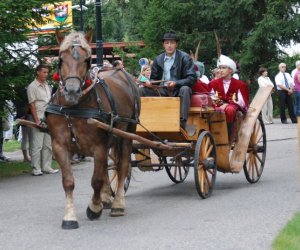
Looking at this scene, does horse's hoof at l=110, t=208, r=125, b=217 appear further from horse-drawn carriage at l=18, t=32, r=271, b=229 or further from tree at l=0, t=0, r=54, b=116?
tree at l=0, t=0, r=54, b=116

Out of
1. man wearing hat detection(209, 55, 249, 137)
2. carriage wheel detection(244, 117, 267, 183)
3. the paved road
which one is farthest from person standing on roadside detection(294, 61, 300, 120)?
man wearing hat detection(209, 55, 249, 137)

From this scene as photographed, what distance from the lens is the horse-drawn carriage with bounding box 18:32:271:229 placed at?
8383mm

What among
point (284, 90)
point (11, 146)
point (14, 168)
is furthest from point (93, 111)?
point (284, 90)

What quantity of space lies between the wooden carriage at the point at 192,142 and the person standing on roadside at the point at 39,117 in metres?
3.04

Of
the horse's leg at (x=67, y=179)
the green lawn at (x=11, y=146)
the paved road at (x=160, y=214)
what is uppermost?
the horse's leg at (x=67, y=179)

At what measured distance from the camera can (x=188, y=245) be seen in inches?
284

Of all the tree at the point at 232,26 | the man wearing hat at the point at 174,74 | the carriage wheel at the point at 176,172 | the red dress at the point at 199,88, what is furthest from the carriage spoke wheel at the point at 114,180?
the tree at the point at 232,26

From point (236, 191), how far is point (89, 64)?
11.9 ft

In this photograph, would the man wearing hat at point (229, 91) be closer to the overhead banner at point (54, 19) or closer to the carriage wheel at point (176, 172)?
the carriage wheel at point (176, 172)

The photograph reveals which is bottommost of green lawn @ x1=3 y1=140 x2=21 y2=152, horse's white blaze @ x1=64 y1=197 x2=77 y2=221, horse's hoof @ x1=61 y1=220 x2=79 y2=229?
green lawn @ x1=3 y1=140 x2=21 y2=152

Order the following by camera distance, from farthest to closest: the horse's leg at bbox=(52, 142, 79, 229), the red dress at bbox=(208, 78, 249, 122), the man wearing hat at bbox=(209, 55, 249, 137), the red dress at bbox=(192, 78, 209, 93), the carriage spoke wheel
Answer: the red dress at bbox=(208, 78, 249, 122) → the man wearing hat at bbox=(209, 55, 249, 137) → the red dress at bbox=(192, 78, 209, 93) → the carriage spoke wheel → the horse's leg at bbox=(52, 142, 79, 229)

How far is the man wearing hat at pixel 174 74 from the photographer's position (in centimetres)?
1030

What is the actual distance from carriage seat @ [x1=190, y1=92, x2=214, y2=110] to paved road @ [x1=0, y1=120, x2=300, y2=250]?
51.3 inches

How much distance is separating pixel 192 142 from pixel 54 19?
191 inches
